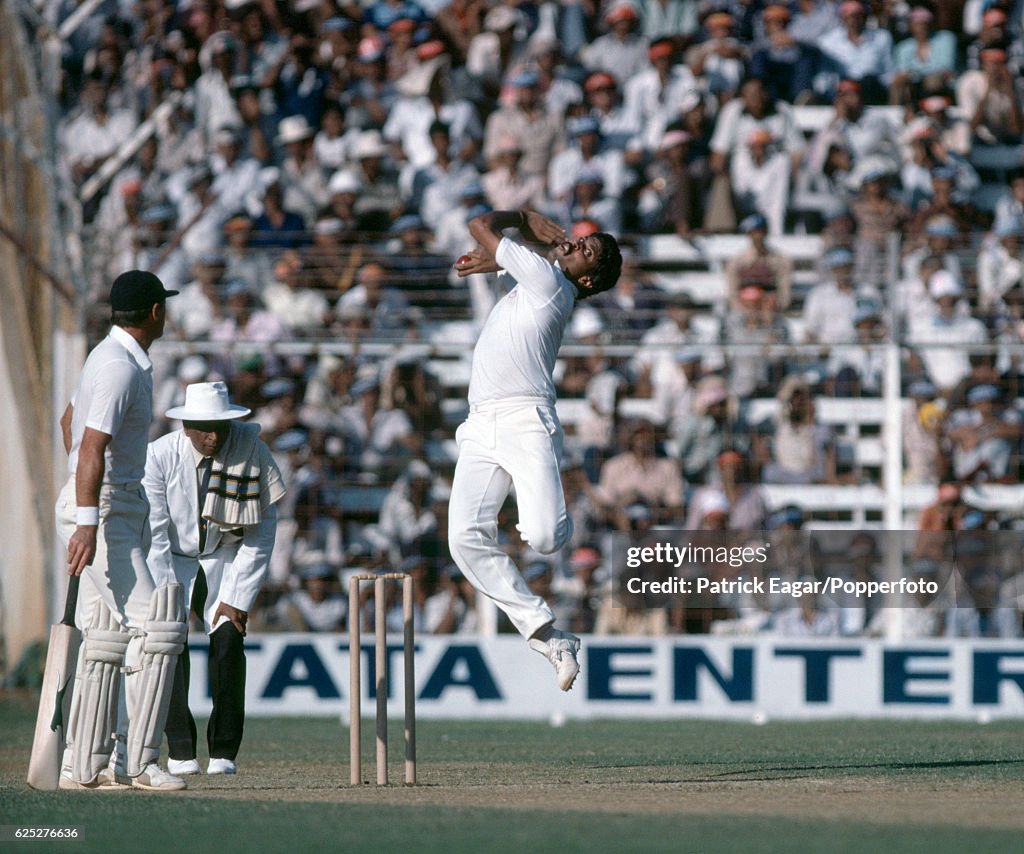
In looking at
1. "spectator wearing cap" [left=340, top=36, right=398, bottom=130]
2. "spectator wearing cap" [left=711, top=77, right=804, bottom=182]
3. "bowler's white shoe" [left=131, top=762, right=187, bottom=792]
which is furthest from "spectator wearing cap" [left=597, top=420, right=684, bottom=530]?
"bowler's white shoe" [left=131, top=762, right=187, bottom=792]

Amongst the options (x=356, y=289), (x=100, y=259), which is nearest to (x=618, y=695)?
(x=356, y=289)

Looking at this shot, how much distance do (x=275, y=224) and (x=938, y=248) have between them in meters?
5.57

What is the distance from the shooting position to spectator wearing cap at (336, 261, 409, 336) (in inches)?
547

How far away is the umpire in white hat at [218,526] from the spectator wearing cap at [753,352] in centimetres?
562

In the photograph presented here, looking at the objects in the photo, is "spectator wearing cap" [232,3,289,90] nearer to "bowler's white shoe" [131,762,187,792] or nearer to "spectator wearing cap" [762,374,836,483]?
"spectator wearing cap" [762,374,836,483]

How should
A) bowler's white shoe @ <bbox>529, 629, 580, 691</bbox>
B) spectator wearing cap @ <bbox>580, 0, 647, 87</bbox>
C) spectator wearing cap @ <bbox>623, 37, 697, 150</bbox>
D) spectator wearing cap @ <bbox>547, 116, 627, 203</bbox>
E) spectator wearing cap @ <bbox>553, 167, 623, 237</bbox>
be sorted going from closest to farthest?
1. bowler's white shoe @ <bbox>529, 629, 580, 691</bbox>
2. spectator wearing cap @ <bbox>553, 167, 623, 237</bbox>
3. spectator wearing cap @ <bbox>547, 116, 627, 203</bbox>
4. spectator wearing cap @ <bbox>623, 37, 697, 150</bbox>
5. spectator wearing cap @ <bbox>580, 0, 647, 87</bbox>

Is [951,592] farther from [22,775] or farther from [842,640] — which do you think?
[22,775]

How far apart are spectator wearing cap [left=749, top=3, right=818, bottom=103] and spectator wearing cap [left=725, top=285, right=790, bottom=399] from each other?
3251 millimetres

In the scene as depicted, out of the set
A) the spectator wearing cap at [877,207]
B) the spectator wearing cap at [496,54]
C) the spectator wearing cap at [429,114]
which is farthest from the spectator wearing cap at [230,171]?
the spectator wearing cap at [877,207]

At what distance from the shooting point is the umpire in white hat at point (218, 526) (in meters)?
7.87

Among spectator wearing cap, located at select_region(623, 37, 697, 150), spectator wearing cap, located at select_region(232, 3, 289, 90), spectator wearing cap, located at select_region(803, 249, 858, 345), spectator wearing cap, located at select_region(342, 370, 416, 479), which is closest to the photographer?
spectator wearing cap, located at select_region(342, 370, 416, 479)

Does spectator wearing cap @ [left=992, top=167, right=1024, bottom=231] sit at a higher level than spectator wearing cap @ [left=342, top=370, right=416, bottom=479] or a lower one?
higher

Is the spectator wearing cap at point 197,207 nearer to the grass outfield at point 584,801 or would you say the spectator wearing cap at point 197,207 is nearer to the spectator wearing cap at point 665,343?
the spectator wearing cap at point 665,343

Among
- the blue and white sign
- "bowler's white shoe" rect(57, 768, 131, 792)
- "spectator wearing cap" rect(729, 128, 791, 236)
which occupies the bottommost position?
the blue and white sign
